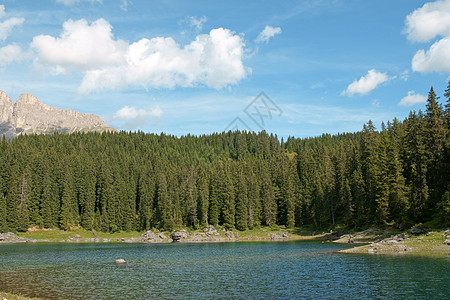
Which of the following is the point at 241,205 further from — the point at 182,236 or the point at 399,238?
the point at 399,238

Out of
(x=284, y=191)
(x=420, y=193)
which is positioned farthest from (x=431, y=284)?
(x=284, y=191)

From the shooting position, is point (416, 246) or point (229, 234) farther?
point (229, 234)

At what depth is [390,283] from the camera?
36000 mm

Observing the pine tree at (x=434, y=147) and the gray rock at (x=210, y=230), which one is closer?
the pine tree at (x=434, y=147)

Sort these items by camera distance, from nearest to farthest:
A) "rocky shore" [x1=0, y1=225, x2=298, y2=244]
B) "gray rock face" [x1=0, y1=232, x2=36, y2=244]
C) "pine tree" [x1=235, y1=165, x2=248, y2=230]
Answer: "gray rock face" [x1=0, y1=232, x2=36, y2=244]
"rocky shore" [x1=0, y1=225, x2=298, y2=244]
"pine tree" [x1=235, y1=165, x2=248, y2=230]

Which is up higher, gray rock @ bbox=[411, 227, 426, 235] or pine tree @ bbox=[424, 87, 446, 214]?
pine tree @ bbox=[424, 87, 446, 214]

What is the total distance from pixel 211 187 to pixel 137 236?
3636cm

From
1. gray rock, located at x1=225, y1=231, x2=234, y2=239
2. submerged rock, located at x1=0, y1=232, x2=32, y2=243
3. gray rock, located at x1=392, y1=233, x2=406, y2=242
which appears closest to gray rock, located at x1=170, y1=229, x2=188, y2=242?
gray rock, located at x1=225, y1=231, x2=234, y2=239

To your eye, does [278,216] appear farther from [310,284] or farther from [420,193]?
[310,284]

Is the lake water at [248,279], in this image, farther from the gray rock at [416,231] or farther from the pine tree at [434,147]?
the pine tree at [434,147]

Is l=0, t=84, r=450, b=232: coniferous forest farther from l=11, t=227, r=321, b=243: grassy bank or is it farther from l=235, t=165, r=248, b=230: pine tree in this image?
l=11, t=227, r=321, b=243: grassy bank

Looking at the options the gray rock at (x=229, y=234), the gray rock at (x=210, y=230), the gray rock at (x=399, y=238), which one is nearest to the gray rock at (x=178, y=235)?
the gray rock at (x=210, y=230)

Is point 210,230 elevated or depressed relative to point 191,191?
depressed

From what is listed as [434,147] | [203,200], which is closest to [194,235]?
[203,200]
